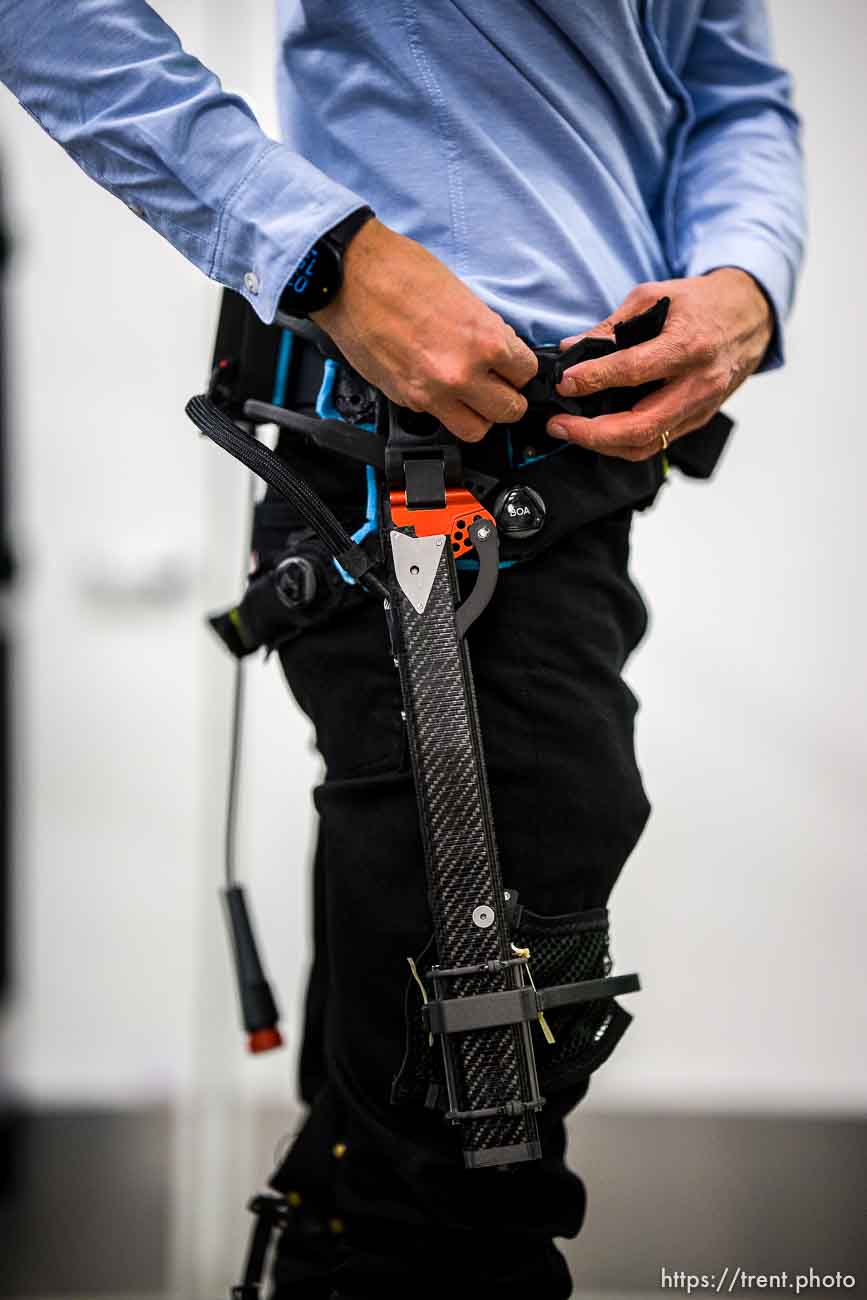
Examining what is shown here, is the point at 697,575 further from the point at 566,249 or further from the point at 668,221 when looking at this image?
the point at 566,249

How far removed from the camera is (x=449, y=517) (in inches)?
23.0

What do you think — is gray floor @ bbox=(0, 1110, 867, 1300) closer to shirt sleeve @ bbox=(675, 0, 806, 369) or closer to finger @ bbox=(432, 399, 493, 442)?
finger @ bbox=(432, 399, 493, 442)

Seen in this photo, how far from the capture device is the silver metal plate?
22.7 inches

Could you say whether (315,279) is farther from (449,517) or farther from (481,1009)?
(481,1009)

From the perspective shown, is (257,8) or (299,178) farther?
(257,8)

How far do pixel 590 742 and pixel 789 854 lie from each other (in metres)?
0.97

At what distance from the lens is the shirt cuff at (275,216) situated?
0.54 meters

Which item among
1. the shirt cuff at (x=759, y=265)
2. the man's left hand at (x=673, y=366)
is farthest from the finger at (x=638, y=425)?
the shirt cuff at (x=759, y=265)

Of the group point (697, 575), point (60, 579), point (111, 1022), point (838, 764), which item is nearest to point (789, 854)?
point (838, 764)

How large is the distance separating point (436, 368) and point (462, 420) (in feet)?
0.12

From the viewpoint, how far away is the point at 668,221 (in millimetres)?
769

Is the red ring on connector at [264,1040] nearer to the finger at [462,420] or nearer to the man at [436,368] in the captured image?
the man at [436,368]

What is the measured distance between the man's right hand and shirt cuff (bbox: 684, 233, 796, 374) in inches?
8.2

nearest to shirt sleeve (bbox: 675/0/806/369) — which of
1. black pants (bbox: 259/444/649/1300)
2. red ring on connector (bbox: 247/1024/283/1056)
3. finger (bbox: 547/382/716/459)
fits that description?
finger (bbox: 547/382/716/459)
